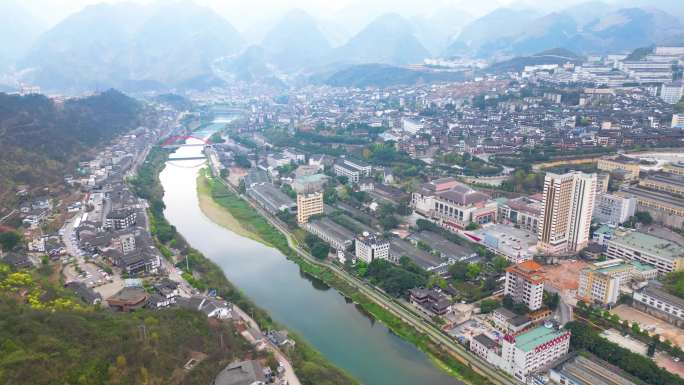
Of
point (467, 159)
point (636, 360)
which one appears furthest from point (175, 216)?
point (636, 360)

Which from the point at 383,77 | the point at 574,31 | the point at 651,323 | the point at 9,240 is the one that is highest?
the point at 574,31

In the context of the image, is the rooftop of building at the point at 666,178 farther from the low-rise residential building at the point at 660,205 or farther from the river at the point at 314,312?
the river at the point at 314,312

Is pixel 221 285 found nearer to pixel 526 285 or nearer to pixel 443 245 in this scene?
pixel 443 245

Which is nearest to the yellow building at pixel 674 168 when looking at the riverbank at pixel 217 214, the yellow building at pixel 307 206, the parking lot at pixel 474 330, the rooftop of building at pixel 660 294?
the rooftop of building at pixel 660 294

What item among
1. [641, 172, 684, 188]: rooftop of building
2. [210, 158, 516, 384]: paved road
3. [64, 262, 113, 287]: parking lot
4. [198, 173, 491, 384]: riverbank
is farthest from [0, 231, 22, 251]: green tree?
[641, 172, 684, 188]: rooftop of building

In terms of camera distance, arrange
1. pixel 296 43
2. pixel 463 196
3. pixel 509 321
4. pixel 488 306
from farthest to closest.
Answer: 1. pixel 296 43
2. pixel 463 196
3. pixel 488 306
4. pixel 509 321

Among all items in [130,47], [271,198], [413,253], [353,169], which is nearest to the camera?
[413,253]

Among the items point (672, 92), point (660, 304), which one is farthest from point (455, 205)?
point (672, 92)

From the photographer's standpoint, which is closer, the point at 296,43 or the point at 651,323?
the point at 651,323
